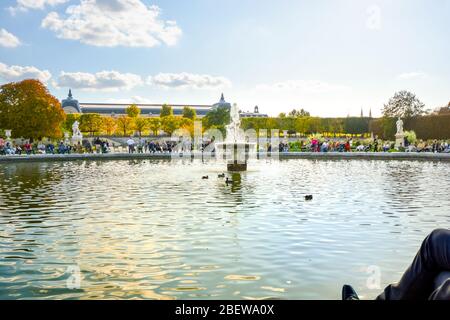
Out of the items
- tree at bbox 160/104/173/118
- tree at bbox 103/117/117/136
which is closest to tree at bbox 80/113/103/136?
tree at bbox 103/117/117/136

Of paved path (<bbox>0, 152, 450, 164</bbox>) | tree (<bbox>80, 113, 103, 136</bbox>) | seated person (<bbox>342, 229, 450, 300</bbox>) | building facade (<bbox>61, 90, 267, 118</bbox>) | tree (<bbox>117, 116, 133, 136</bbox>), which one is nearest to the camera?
seated person (<bbox>342, 229, 450, 300</bbox>)

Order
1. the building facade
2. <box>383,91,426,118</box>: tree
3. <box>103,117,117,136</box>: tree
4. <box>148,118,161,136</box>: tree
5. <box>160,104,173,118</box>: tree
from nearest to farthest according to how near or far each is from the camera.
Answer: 1. <box>383,91,426,118</box>: tree
2. <box>103,117,117,136</box>: tree
3. <box>148,118,161,136</box>: tree
4. <box>160,104,173,118</box>: tree
5. the building facade

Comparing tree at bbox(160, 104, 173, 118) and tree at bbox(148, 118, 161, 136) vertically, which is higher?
tree at bbox(160, 104, 173, 118)

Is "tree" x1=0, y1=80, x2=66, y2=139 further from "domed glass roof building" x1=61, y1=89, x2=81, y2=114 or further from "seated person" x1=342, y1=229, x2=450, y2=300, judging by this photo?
"domed glass roof building" x1=61, y1=89, x2=81, y2=114

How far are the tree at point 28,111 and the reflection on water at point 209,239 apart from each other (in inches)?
1366

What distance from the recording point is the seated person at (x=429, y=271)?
2.41m

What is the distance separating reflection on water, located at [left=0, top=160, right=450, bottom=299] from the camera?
5375mm

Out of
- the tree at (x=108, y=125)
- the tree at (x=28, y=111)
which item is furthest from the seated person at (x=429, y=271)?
the tree at (x=108, y=125)

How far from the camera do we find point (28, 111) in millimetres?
47125

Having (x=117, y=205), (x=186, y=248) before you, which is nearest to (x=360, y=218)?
(x=186, y=248)

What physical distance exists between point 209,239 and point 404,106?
5575 cm

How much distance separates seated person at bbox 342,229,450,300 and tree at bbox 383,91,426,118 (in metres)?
58.8

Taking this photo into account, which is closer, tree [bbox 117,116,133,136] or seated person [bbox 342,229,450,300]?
seated person [bbox 342,229,450,300]
